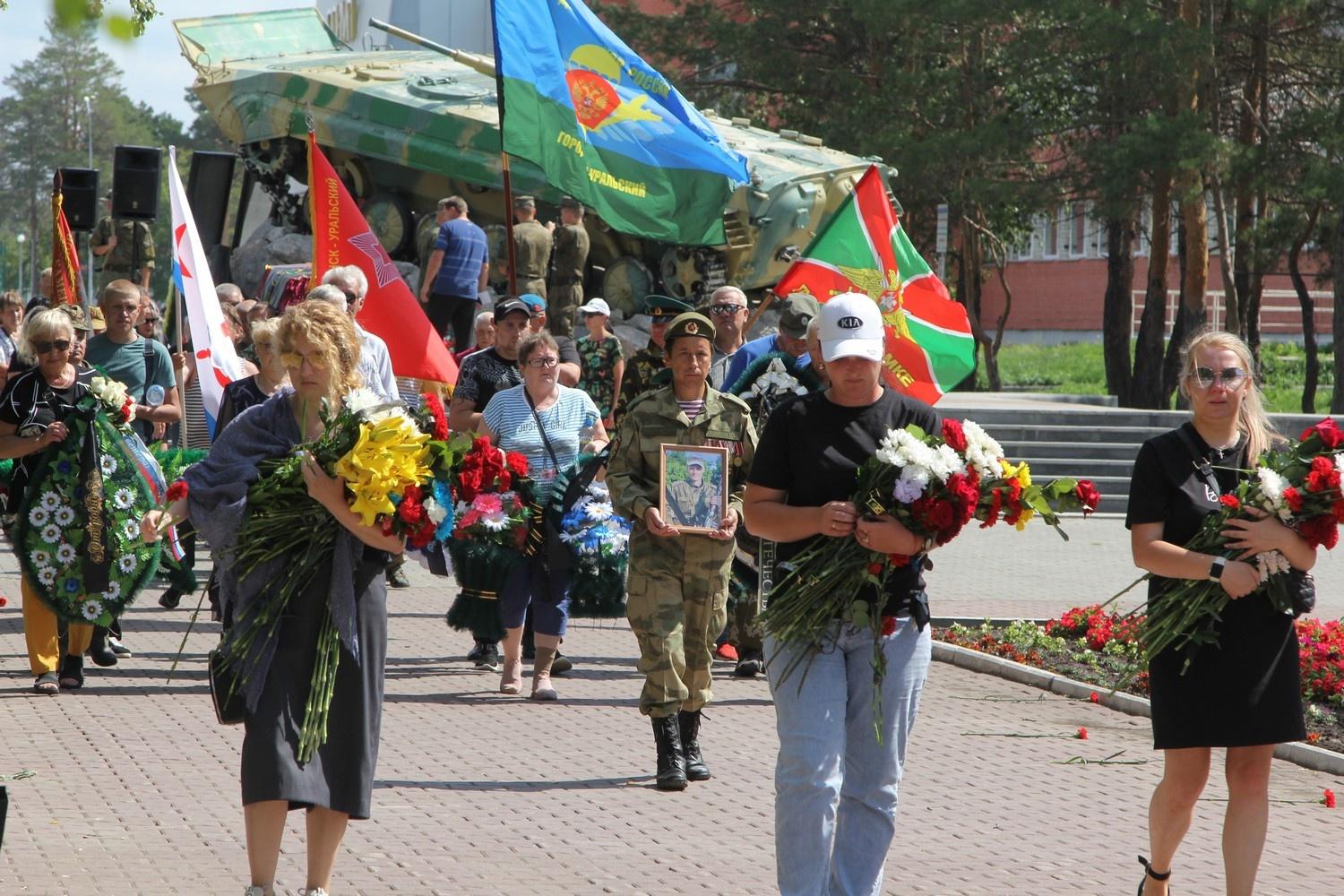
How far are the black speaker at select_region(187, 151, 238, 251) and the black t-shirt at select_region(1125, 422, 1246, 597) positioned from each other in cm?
2147

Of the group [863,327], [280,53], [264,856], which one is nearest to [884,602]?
[863,327]

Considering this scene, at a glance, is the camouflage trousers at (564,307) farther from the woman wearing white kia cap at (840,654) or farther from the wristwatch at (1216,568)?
the wristwatch at (1216,568)

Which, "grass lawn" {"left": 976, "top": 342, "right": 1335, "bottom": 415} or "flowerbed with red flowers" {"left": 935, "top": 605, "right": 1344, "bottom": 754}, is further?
"grass lawn" {"left": 976, "top": 342, "right": 1335, "bottom": 415}

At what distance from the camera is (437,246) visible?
Result: 19.1 metres

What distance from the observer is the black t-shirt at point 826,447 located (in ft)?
16.6

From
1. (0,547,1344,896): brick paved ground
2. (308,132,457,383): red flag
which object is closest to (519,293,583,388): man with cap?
(308,132,457,383): red flag

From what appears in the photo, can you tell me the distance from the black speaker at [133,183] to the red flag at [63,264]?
437 cm

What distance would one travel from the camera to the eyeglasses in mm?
5289

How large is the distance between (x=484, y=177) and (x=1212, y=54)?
10.5 m

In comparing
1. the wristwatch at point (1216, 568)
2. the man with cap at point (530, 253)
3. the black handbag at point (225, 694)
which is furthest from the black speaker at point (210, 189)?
the wristwatch at point (1216, 568)

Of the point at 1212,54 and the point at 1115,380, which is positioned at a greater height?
the point at 1212,54

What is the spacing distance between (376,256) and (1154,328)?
22.1m

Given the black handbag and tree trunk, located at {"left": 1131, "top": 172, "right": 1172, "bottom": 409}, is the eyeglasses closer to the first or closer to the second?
the black handbag

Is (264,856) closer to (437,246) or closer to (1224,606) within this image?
(1224,606)
